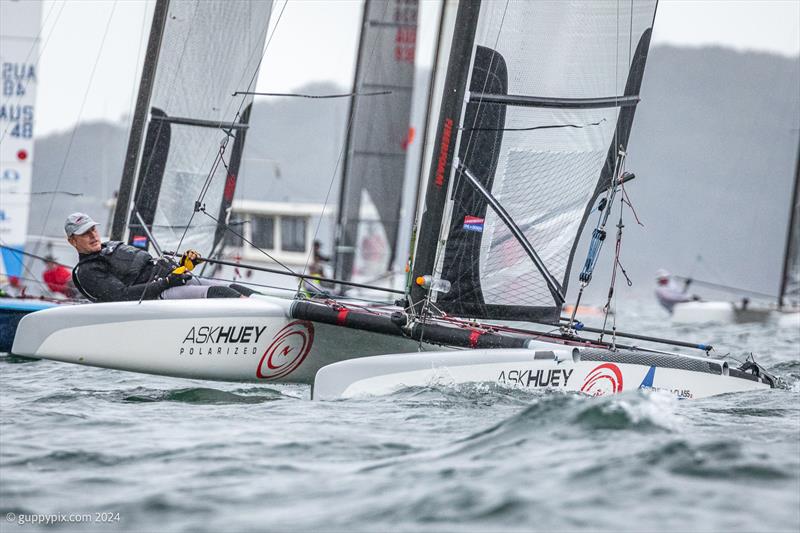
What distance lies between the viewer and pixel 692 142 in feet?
233

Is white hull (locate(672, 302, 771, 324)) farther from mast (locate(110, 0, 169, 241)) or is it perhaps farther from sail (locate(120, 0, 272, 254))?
mast (locate(110, 0, 169, 241))

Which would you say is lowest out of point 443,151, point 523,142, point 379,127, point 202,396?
point 202,396

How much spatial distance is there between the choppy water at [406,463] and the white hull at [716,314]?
15.3 m

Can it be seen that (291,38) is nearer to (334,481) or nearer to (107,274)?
(107,274)

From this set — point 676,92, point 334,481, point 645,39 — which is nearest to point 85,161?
point 645,39

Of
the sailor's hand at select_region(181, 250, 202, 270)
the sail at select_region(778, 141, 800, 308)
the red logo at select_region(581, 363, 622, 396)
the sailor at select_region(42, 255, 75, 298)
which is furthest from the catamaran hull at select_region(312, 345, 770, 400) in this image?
the sail at select_region(778, 141, 800, 308)

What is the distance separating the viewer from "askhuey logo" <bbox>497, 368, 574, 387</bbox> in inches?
237

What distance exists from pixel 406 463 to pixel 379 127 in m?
12.5

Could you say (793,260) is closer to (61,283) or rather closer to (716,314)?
(716,314)


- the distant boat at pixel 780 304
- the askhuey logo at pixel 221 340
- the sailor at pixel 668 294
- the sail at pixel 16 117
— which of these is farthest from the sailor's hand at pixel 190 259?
the sailor at pixel 668 294

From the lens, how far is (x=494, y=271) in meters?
6.93

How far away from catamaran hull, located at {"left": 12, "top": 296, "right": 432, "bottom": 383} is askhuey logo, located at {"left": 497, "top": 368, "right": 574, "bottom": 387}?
96 cm

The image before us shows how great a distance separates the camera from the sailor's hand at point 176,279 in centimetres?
686

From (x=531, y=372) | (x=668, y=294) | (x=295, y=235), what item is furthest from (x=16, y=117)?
Result: (x=668, y=294)
